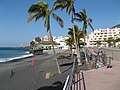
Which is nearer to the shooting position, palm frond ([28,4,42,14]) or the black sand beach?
the black sand beach

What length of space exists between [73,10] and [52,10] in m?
8.85

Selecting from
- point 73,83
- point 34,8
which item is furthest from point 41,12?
point 73,83

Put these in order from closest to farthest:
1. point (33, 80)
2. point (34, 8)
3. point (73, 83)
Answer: point (73, 83), point (33, 80), point (34, 8)

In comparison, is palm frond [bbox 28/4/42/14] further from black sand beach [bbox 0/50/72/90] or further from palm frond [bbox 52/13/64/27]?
black sand beach [bbox 0/50/72/90]

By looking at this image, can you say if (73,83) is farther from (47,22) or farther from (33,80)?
(47,22)

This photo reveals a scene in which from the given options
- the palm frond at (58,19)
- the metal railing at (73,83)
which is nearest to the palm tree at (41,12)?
the palm frond at (58,19)

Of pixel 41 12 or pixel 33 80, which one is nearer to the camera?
pixel 33 80

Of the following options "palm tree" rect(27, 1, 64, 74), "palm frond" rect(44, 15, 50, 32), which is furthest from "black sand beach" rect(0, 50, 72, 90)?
"palm frond" rect(44, 15, 50, 32)

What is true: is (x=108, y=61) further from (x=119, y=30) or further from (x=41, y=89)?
(x=119, y=30)

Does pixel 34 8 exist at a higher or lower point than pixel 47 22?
higher

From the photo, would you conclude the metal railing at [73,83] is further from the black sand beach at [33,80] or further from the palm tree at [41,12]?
the palm tree at [41,12]

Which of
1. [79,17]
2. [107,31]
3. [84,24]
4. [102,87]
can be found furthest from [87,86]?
[107,31]

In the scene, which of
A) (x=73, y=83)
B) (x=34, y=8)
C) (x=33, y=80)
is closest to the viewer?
(x=73, y=83)

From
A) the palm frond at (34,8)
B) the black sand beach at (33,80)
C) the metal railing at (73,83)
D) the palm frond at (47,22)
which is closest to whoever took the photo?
the metal railing at (73,83)
